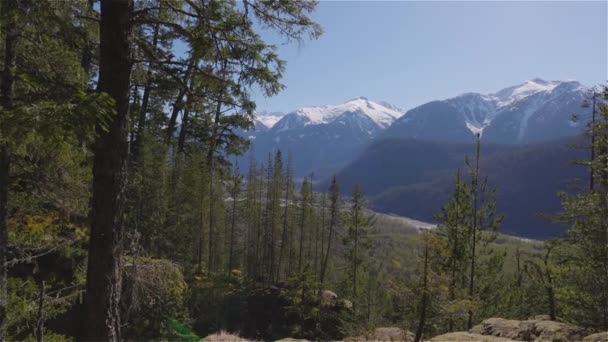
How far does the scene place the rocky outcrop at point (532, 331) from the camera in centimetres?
1045

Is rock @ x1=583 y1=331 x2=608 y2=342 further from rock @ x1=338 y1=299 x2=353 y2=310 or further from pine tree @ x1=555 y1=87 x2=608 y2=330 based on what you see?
rock @ x1=338 y1=299 x2=353 y2=310

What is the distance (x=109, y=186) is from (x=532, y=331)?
11789mm

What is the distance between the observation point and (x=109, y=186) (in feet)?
15.7

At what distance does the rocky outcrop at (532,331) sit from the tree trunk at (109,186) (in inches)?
403

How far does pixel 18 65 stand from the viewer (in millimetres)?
6906

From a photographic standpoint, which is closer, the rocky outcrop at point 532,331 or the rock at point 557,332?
the rock at point 557,332

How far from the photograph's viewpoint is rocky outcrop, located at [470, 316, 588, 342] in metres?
10.5

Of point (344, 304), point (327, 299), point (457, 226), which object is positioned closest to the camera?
point (457, 226)

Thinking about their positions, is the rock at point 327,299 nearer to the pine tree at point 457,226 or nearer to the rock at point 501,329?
the pine tree at point 457,226

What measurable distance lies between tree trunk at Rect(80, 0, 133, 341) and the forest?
0.02 meters

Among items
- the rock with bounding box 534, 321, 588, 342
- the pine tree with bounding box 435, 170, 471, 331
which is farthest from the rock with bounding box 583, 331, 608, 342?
the pine tree with bounding box 435, 170, 471, 331

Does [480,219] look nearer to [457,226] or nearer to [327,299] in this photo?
[457,226]

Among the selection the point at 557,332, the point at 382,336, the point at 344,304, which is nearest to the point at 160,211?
the point at 344,304

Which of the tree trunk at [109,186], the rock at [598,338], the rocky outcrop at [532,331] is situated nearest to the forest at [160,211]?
the tree trunk at [109,186]
